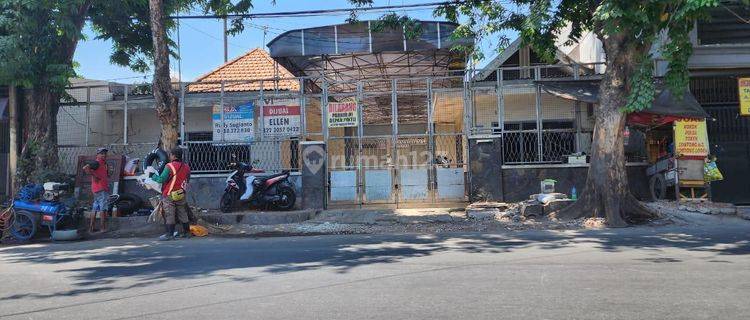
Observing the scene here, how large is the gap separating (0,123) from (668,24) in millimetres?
16024

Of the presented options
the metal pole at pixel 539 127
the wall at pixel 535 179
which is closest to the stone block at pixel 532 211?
the wall at pixel 535 179

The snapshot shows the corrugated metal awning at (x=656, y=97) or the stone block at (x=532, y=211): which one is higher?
the corrugated metal awning at (x=656, y=97)

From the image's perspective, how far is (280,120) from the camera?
14453 millimetres

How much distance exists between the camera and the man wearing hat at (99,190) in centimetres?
1160

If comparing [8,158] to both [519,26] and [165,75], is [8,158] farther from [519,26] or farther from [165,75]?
[519,26]

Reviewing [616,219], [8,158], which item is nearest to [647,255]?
[616,219]

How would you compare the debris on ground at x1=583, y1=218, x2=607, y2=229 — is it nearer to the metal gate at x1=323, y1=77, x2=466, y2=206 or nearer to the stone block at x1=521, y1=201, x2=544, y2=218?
the stone block at x1=521, y1=201, x2=544, y2=218

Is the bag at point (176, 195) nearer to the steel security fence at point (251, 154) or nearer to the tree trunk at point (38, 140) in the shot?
the steel security fence at point (251, 154)

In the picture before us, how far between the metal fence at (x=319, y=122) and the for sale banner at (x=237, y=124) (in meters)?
0.03

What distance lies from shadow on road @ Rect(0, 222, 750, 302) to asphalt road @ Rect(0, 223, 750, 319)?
3 centimetres

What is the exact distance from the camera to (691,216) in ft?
37.5

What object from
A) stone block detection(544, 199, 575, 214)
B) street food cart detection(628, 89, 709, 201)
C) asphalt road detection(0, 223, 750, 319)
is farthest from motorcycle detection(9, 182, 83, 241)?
street food cart detection(628, 89, 709, 201)

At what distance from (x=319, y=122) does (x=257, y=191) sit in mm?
4328

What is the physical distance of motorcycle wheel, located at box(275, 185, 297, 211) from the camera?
13.2 m
